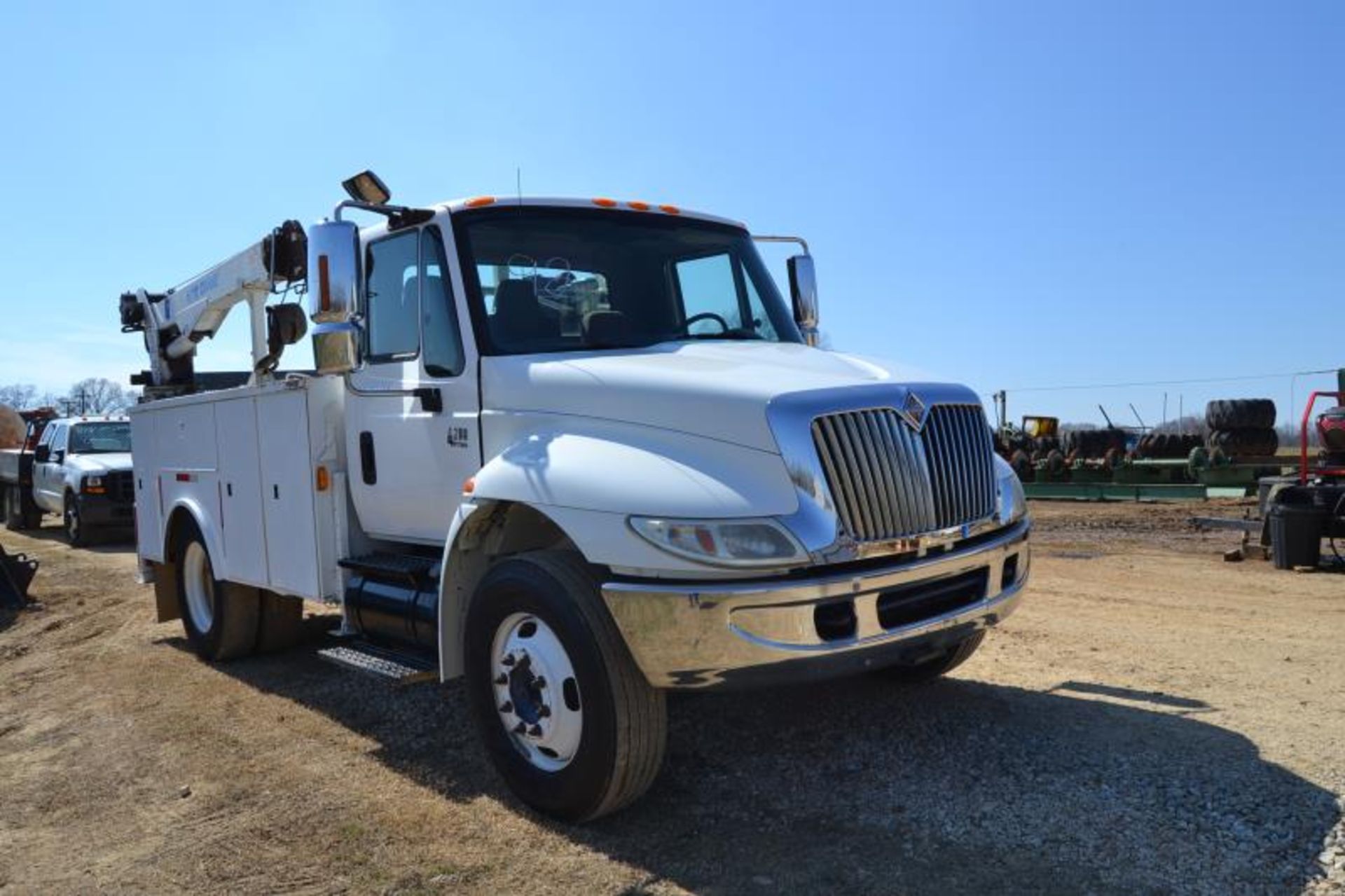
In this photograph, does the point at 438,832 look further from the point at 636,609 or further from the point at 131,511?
the point at 131,511

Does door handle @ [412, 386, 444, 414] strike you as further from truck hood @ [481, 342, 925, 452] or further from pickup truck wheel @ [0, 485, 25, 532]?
pickup truck wheel @ [0, 485, 25, 532]

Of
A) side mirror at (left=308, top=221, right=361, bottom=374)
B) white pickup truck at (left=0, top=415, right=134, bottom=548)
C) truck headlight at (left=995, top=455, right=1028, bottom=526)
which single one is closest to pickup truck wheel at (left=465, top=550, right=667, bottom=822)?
side mirror at (left=308, top=221, right=361, bottom=374)

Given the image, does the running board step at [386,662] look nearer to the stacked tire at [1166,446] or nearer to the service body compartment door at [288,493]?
the service body compartment door at [288,493]

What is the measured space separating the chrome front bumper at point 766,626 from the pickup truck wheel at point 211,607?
4.31 meters

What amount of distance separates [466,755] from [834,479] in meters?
2.43

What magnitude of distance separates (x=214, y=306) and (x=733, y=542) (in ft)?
18.8

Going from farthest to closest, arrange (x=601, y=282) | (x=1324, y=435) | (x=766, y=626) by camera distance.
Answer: (x=1324, y=435) < (x=601, y=282) < (x=766, y=626)

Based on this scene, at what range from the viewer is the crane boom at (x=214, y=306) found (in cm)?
675

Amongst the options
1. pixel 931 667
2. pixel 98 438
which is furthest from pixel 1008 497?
pixel 98 438

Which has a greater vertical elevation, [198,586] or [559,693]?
[559,693]

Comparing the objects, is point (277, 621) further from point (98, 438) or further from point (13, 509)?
point (13, 509)

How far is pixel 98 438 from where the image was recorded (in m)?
17.5

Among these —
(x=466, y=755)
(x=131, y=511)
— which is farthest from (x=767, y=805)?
(x=131, y=511)

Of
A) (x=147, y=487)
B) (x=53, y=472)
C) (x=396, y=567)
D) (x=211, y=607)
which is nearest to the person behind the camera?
(x=396, y=567)
